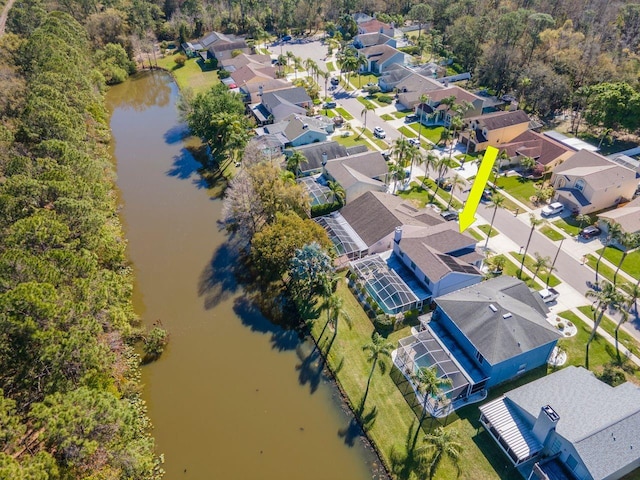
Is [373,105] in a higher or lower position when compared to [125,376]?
higher

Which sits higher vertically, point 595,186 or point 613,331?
point 595,186

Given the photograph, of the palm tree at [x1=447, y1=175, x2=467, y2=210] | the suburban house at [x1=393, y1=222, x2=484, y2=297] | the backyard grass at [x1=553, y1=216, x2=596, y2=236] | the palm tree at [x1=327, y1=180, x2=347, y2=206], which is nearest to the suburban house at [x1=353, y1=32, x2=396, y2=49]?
the palm tree at [x1=447, y1=175, x2=467, y2=210]

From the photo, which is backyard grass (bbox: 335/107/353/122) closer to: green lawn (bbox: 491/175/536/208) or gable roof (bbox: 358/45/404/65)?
gable roof (bbox: 358/45/404/65)

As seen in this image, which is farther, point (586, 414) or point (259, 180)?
point (259, 180)

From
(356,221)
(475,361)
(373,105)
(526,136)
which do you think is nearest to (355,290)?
(356,221)

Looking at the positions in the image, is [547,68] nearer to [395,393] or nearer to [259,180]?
[259,180]

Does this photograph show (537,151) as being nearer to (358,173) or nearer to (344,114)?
(358,173)
